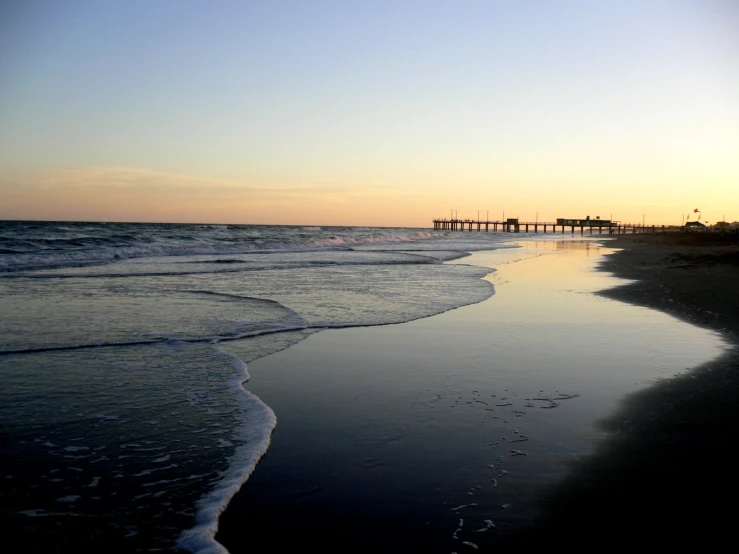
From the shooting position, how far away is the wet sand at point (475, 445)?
3.50m

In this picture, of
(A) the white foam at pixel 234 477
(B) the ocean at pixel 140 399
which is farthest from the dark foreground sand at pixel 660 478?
(B) the ocean at pixel 140 399

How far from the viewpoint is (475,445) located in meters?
4.82

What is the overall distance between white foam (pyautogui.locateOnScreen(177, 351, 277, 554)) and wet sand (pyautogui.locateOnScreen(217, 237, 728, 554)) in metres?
0.09

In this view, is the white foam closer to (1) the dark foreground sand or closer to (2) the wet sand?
(2) the wet sand

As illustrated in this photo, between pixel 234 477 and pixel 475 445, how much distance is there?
6.85 ft

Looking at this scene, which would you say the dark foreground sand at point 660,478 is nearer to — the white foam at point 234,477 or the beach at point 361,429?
the beach at point 361,429

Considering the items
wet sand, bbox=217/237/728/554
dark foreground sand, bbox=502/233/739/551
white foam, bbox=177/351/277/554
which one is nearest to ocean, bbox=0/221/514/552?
white foam, bbox=177/351/277/554

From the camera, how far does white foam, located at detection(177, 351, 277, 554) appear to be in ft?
11.1

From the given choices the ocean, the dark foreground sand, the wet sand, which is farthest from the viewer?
the ocean

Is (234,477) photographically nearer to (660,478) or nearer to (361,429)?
(361,429)

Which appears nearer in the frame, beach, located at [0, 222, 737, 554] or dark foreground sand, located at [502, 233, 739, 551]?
dark foreground sand, located at [502, 233, 739, 551]

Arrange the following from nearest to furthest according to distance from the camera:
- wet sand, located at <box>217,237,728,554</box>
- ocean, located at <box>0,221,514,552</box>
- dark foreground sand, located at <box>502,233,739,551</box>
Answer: dark foreground sand, located at <box>502,233,739,551</box> → wet sand, located at <box>217,237,728,554</box> → ocean, located at <box>0,221,514,552</box>

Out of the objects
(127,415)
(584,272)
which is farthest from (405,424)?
(584,272)

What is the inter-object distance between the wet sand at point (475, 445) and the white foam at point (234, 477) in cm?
9
